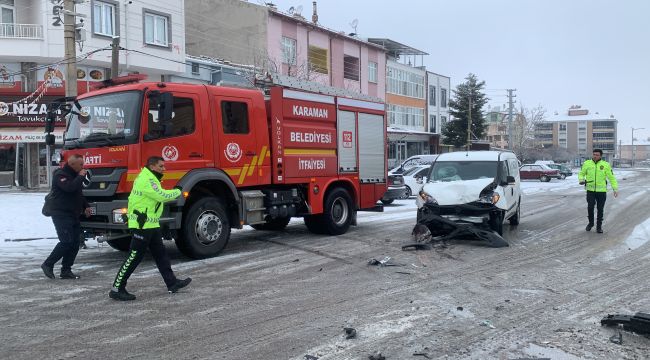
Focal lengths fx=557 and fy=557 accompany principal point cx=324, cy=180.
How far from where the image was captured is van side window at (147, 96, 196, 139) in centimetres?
835

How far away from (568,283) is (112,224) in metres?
6.38

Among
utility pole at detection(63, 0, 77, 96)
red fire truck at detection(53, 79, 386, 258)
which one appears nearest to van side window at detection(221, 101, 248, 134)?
red fire truck at detection(53, 79, 386, 258)

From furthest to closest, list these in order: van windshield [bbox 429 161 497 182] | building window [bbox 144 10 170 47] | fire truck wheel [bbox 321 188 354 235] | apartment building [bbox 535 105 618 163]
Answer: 1. apartment building [bbox 535 105 618 163]
2. building window [bbox 144 10 170 47]
3. fire truck wheel [bbox 321 188 354 235]
4. van windshield [bbox 429 161 497 182]

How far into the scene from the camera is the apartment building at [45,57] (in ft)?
77.1

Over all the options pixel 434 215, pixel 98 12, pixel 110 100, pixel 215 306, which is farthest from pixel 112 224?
pixel 98 12

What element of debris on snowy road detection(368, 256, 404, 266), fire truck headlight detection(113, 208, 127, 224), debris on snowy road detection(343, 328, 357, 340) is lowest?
debris on snowy road detection(368, 256, 404, 266)

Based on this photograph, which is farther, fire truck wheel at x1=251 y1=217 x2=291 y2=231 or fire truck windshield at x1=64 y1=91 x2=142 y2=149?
fire truck wheel at x1=251 y1=217 x2=291 y2=231

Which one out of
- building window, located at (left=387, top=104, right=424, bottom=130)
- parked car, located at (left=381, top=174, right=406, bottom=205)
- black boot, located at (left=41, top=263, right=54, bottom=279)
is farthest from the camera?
Answer: building window, located at (left=387, top=104, right=424, bottom=130)

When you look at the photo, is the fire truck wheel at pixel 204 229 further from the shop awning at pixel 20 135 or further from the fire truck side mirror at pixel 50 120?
the shop awning at pixel 20 135

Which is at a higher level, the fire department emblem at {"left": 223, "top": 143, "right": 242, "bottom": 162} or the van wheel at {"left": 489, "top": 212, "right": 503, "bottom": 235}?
the fire department emblem at {"left": 223, "top": 143, "right": 242, "bottom": 162}

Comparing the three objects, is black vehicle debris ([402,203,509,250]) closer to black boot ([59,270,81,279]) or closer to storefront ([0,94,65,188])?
black boot ([59,270,81,279])

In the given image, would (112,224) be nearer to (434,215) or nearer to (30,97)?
(434,215)

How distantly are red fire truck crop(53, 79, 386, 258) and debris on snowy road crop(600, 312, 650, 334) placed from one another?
588 centimetres

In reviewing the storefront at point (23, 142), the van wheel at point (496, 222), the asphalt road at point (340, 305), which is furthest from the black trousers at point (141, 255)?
the storefront at point (23, 142)
